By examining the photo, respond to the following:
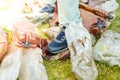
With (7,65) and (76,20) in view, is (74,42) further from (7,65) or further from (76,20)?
(7,65)

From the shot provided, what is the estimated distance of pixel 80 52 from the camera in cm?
277

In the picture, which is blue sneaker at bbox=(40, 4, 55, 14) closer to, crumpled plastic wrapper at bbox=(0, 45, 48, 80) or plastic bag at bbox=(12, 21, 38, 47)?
plastic bag at bbox=(12, 21, 38, 47)

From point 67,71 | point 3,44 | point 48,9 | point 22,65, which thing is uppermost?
point 48,9

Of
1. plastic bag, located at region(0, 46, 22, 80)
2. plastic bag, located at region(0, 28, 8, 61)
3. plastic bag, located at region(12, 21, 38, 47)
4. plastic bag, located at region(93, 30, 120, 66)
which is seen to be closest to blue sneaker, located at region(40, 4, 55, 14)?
plastic bag, located at region(12, 21, 38, 47)

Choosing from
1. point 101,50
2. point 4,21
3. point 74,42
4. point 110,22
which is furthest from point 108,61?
point 4,21

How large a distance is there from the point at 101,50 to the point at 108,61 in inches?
5.3

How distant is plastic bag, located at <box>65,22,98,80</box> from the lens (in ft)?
8.70

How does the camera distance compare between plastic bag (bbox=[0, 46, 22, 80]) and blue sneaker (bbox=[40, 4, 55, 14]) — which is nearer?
plastic bag (bbox=[0, 46, 22, 80])

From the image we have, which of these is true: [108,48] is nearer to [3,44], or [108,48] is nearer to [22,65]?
[22,65]

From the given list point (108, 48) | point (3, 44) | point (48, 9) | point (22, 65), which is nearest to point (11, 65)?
point (22, 65)

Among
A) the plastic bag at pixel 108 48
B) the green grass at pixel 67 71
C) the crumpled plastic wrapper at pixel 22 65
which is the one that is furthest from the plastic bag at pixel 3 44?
the plastic bag at pixel 108 48

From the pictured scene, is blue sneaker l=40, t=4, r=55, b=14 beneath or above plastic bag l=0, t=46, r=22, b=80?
above

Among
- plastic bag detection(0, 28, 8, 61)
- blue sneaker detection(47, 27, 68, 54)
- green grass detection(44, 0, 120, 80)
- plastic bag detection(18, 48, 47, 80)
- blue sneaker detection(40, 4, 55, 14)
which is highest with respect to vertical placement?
blue sneaker detection(40, 4, 55, 14)

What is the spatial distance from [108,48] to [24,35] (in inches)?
31.7
